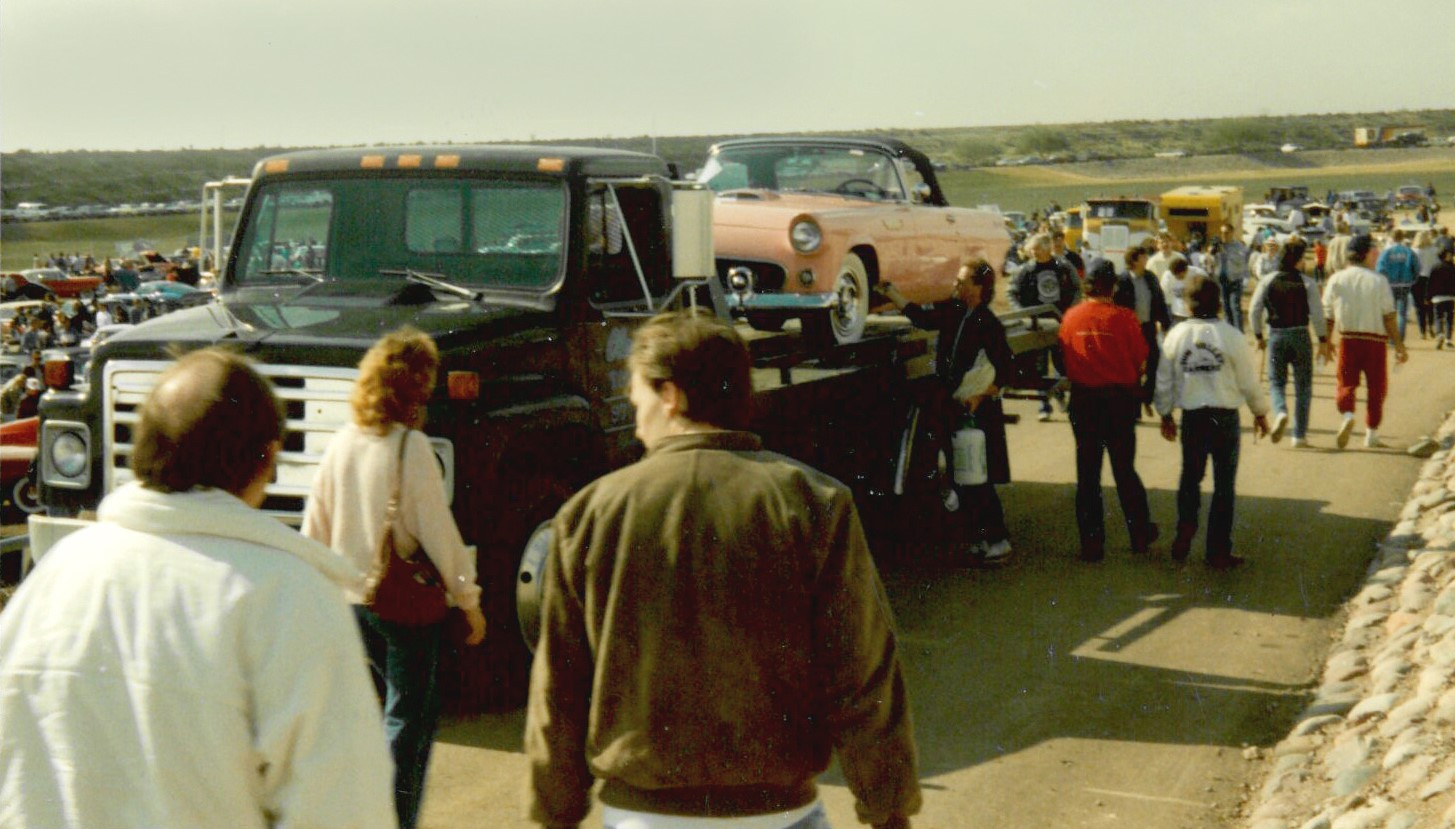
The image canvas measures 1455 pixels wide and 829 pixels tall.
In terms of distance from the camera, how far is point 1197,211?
55.2 meters

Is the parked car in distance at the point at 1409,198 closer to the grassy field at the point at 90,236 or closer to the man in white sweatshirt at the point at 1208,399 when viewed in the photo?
the grassy field at the point at 90,236

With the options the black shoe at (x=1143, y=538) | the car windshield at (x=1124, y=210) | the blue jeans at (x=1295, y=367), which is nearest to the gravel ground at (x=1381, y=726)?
the black shoe at (x=1143, y=538)

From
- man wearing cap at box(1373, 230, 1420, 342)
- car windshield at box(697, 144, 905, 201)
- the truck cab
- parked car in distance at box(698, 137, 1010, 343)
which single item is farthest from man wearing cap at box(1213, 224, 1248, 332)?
the truck cab

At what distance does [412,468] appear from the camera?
5.25m

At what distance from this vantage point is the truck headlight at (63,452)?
7.37m

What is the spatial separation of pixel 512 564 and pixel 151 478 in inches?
185

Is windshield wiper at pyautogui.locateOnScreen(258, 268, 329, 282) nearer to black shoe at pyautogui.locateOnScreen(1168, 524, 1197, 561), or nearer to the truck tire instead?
the truck tire

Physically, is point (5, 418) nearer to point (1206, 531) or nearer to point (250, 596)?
point (1206, 531)

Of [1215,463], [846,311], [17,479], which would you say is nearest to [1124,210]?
[846,311]

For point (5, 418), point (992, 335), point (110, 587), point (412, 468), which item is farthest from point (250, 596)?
point (5, 418)

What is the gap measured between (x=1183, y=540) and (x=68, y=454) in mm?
6392

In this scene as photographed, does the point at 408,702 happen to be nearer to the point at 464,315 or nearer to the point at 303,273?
the point at 464,315

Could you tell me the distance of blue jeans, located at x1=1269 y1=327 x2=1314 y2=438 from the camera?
14.3 metres

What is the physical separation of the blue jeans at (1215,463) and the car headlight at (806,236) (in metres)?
2.48
